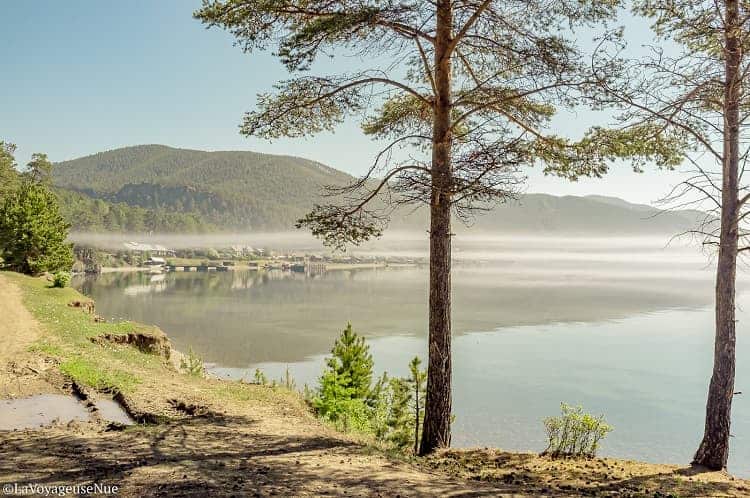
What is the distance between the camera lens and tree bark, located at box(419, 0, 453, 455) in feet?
26.2

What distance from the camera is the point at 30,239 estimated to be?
26625 millimetres

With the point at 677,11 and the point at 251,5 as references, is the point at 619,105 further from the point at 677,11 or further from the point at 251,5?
the point at 251,5

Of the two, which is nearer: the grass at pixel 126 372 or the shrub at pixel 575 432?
the shrub at pixel 575 432

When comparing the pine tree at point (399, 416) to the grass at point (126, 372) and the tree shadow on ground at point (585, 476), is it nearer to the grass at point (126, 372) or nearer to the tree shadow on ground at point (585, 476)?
the grass at point (126, 372)

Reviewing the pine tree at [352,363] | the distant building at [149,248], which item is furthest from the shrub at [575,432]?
the distant building at [149,248]

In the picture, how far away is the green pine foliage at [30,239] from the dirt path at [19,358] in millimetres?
12839

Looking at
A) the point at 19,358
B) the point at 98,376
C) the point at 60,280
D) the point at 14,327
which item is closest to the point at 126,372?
the point at 98,376

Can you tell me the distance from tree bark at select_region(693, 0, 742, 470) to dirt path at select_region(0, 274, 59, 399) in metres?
11.2

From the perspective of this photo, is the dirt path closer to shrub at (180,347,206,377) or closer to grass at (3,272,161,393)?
grass at (3,272,161,393)

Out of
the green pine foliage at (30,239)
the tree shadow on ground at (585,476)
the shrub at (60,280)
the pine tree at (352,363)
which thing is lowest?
the pine tree at (352,363)

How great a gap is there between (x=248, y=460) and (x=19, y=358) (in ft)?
22.9

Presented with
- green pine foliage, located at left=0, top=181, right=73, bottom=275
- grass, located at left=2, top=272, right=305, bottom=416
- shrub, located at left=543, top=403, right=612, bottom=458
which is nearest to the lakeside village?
green pine foliage, located at left=0, top=181, right=73, bottom=275

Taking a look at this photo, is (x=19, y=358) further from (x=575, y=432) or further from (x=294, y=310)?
(x=294, y=310)

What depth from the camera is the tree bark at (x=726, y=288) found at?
321 inches
